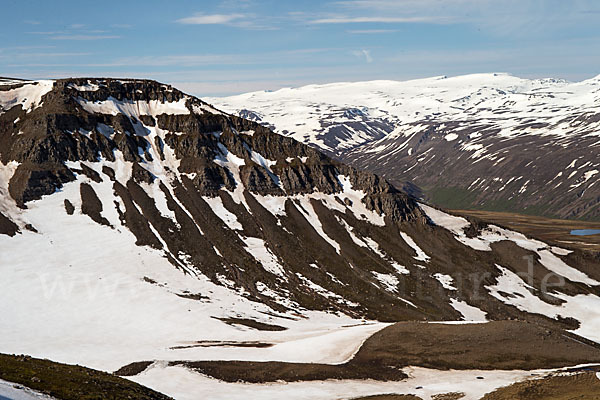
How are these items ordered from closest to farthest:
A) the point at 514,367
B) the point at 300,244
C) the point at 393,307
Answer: the point at 514,367, the point at 393,307, the point at 300,244

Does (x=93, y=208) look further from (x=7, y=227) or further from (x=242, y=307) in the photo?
(x=242, y=307)

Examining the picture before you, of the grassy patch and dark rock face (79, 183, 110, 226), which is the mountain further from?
the grassy patch

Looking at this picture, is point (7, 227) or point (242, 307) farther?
point (7, 227)

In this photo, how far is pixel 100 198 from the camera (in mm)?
199875

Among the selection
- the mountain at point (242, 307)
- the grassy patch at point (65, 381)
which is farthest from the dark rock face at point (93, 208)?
the grassy patch at point (65, 381)

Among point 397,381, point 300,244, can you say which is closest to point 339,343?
point 397,381

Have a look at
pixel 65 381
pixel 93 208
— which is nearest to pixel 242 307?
pixel 93 208

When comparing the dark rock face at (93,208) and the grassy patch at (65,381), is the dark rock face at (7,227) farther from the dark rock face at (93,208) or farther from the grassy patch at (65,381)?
the grassy patch at (65,381)

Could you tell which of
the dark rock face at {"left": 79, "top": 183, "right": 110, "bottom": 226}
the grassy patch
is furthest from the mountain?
the grassy patch

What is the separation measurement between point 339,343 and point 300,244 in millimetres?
87504

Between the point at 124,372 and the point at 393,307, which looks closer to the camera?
the point at 124,372

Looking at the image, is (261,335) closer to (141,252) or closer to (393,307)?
(393,307)

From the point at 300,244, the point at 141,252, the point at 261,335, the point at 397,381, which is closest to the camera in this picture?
the point at 397,381

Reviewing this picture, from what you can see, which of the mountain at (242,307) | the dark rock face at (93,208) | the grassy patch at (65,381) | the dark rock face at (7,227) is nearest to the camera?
the grassy patch at (65,381)
